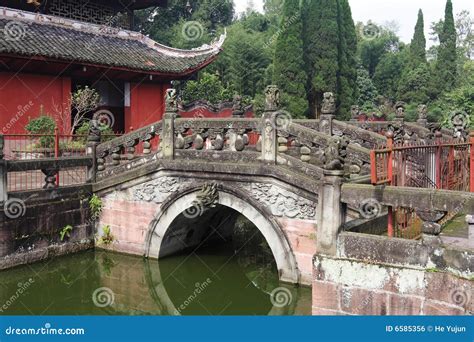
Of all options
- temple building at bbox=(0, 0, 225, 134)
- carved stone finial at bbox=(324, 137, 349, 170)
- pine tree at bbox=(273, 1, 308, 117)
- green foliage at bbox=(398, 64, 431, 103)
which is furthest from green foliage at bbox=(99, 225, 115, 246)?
green foliage at bbox=(398, 64, 431, 103)

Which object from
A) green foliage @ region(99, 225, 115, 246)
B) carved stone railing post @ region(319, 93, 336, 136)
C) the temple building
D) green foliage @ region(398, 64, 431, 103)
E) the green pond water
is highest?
green foliage @ region(398, 64, 431, 103)

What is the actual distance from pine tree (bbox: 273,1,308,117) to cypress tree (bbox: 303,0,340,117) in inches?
46.5

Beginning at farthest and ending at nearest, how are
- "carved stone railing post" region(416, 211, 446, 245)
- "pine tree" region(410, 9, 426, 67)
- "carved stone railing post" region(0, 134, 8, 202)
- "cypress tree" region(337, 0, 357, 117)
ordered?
"pine tree" region(410, 9, 426, 67), "cypress tree" region(337, 0, 357, 117), "carved stone railing post" region(0, 134, 8, 202), "carved stone railing post" region(416, 211, 446, 245)

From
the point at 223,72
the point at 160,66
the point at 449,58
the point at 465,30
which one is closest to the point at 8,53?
the point at 160,66

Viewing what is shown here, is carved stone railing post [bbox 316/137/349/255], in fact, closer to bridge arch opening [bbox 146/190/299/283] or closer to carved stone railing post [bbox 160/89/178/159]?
bridge arch opening [bbox 146/190/299/283]

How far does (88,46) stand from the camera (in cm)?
1497

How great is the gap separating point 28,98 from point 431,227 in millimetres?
11669

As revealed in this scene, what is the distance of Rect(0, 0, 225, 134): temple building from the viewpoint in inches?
528

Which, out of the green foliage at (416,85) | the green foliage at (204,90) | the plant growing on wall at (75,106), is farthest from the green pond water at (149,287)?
the green foliage at (416,85)

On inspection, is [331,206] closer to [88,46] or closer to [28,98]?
[28,98]

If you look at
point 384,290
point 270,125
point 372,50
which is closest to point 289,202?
point 270,125

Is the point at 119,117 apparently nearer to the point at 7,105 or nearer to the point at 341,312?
the point at 7,105

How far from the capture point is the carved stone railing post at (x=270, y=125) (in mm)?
8422

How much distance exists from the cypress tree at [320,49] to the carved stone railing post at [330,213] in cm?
2045
